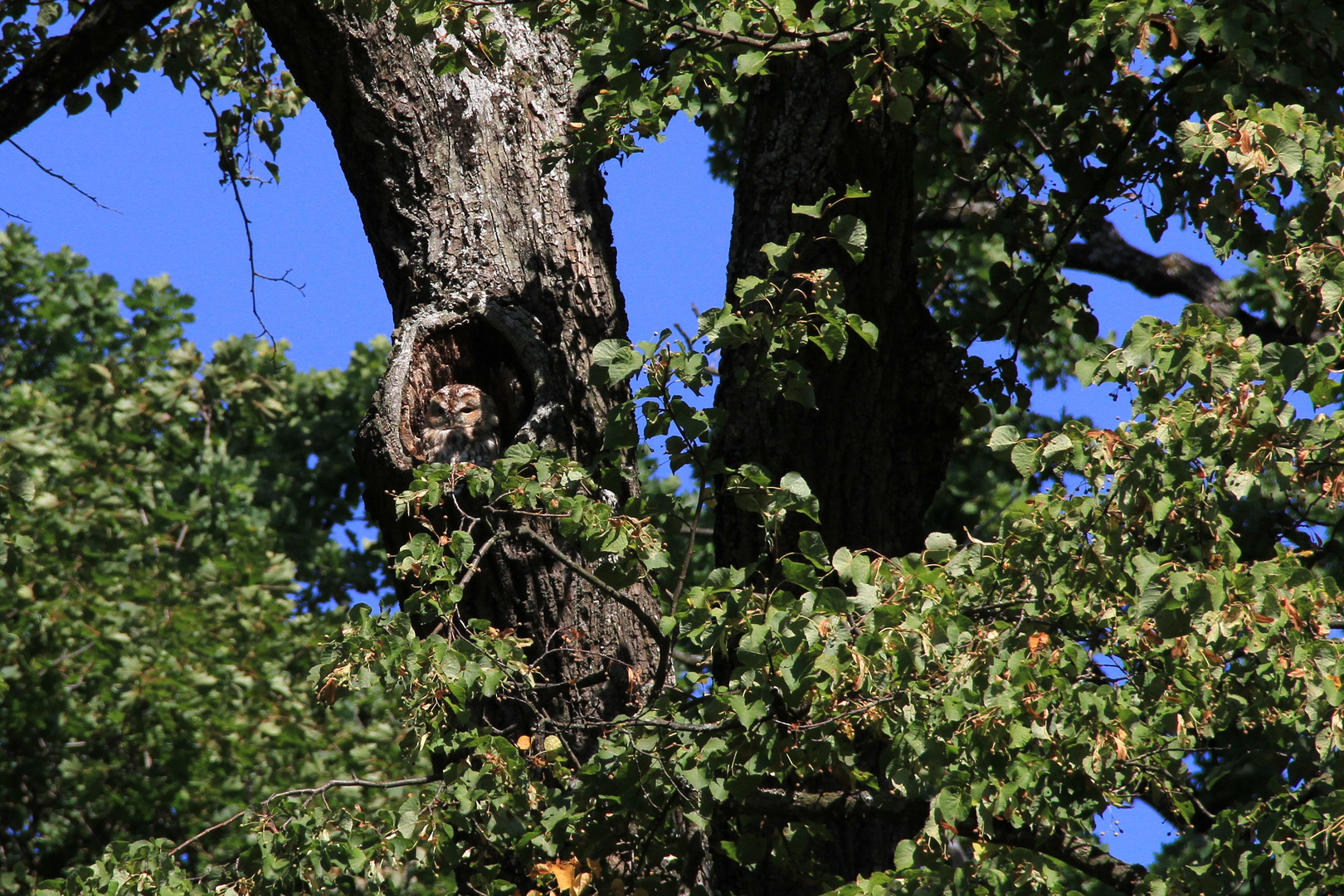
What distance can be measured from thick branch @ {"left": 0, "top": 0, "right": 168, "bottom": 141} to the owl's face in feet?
4.85

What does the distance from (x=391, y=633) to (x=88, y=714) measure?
8528 millimetres

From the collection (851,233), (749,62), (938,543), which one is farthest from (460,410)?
(938,543)

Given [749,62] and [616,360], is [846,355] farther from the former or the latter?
[616,360]

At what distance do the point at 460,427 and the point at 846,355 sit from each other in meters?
1.12

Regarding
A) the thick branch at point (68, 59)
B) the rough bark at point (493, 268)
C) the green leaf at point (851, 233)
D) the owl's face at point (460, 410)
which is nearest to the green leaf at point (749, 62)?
the green leaf at point (851, 233)

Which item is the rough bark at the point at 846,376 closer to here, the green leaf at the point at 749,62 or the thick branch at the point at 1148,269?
the green leaf at the point at 749,62

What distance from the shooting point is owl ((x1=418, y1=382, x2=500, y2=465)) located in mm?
3449

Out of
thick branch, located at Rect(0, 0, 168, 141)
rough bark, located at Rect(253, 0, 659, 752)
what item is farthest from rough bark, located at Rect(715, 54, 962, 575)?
thick branch, located at Rect(0, 0, 168, 141)

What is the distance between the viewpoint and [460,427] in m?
3.50

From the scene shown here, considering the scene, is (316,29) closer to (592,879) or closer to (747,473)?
(747,473)

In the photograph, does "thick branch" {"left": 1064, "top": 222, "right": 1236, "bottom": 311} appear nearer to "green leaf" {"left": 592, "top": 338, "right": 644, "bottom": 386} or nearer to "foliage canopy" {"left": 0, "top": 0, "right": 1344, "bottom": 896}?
"foliage canopy" {"left": 0, "top": 0, "right": 1344, "bottom": 896}

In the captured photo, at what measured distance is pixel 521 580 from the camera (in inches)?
132

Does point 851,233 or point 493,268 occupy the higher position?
point 493,268

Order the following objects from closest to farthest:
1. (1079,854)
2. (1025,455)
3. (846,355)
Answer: (1025,455), (1079,854), (846,355)
